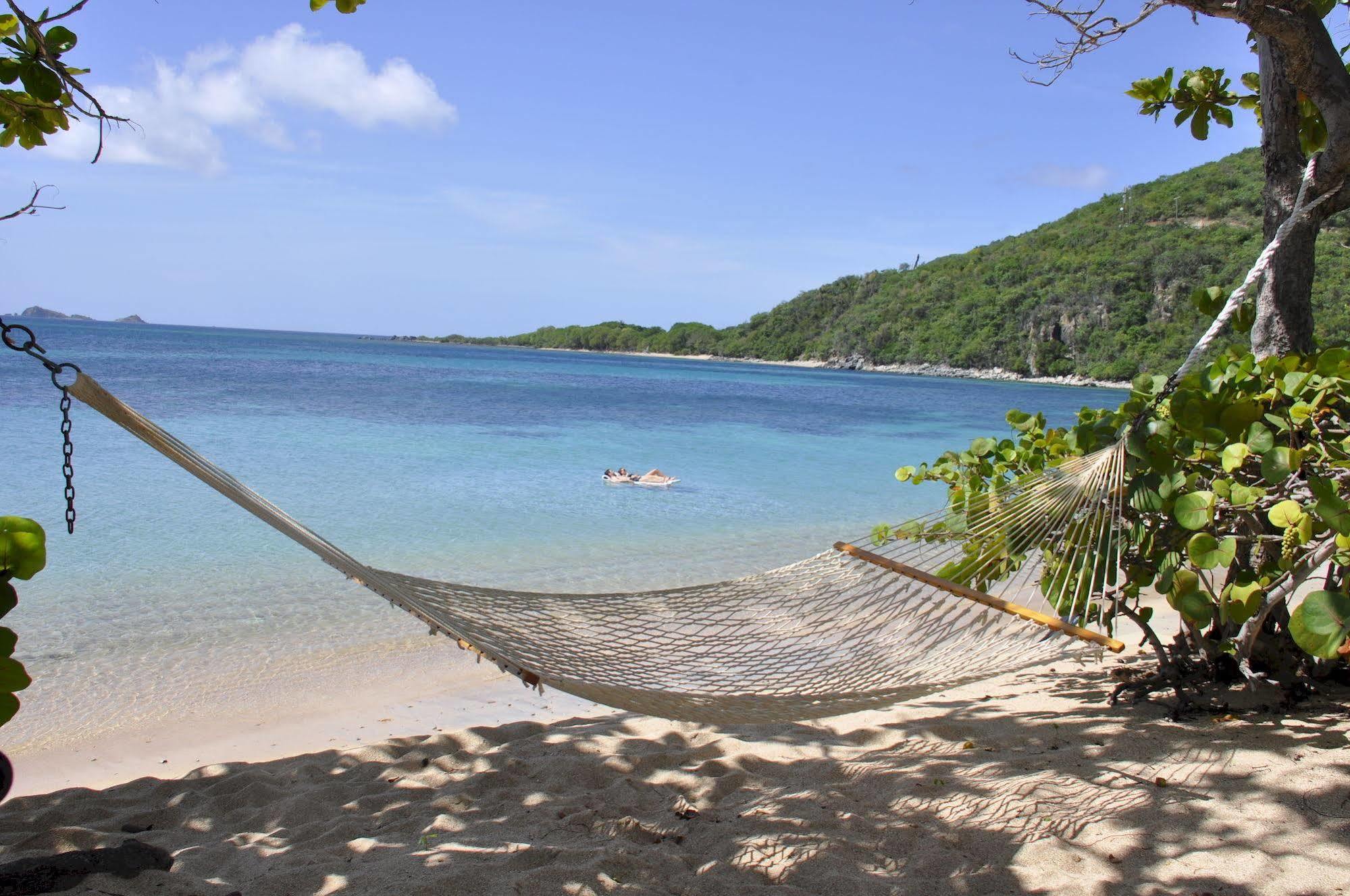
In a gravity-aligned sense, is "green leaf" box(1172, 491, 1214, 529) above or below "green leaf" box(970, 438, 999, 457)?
below

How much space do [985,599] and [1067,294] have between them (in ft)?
141

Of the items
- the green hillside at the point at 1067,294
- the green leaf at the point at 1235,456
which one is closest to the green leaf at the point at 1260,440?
the green leaf at the point at 1235,456

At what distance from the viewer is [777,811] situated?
70.5 inches

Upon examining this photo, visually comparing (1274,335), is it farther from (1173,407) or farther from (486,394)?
(486,394)

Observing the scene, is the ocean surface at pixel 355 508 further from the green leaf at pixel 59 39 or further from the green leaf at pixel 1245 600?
the green leaf at pixel 1245 600

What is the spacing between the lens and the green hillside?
109ft

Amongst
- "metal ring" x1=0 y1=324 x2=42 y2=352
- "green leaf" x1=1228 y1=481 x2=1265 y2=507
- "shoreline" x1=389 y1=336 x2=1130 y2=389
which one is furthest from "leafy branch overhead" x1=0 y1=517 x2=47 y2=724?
"shoreline" x1=389 y1=336 x2=1130 y2=389

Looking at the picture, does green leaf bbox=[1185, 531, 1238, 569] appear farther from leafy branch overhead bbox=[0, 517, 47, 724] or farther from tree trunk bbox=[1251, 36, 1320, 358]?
leafy branch overhead bbox=[0, 517, 47, 724]

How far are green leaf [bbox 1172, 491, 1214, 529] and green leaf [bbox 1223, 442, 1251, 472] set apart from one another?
55 millimetres

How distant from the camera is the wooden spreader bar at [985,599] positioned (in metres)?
1.78

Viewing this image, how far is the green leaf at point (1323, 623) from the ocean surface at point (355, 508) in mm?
3087

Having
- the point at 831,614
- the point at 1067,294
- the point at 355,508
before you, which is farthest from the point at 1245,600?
the point at 1067,294

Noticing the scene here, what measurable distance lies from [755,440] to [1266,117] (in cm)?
1189

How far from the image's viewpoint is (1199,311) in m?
1.99
